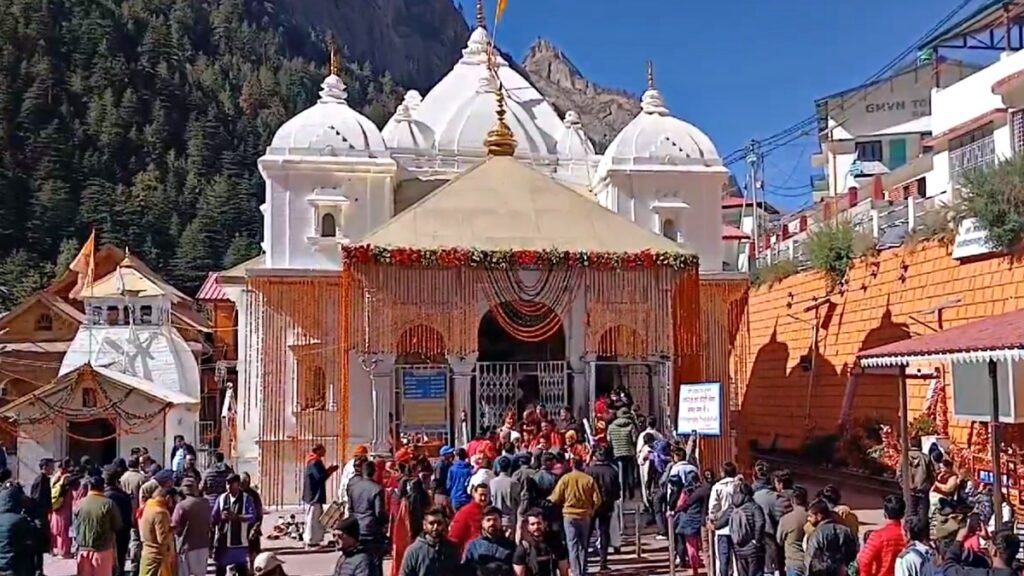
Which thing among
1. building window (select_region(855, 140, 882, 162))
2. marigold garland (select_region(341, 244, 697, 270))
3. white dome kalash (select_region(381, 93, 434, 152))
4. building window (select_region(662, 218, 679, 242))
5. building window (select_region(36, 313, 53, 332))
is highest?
building window (select_region(855, 140, 882, 162))

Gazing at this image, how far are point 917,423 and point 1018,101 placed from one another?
6273mm

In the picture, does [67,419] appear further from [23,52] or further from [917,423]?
[23,52]

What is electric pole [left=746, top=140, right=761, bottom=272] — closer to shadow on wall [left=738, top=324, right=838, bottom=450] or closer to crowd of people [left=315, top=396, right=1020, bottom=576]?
shadow on wall [left=738, top=324, right=838, bottom=450]

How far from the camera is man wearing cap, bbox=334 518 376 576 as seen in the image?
6.53 metres

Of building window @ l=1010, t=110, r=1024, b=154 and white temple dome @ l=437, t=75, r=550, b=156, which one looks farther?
white temple dome @ l=437, t=75, r=550, b=156

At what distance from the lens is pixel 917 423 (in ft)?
60.5

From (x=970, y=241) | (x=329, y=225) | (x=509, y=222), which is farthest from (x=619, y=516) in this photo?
(x=329, y=225)

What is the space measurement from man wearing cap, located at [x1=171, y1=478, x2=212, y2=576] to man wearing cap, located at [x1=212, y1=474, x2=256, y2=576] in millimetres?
607

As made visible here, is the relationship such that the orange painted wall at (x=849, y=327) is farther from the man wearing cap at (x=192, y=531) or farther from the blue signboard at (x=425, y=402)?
the man wearing cap at (x=192, y=531)

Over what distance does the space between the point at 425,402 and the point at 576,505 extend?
311 inches

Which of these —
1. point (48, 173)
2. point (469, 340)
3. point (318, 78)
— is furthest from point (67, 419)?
point (318, 78)

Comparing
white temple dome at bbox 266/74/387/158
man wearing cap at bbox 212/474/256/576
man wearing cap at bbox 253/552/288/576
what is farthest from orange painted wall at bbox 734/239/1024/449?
man wearing cap at bbox 253/552/288/576

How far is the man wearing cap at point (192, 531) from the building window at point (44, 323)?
32120mm

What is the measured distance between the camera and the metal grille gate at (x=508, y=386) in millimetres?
18375
